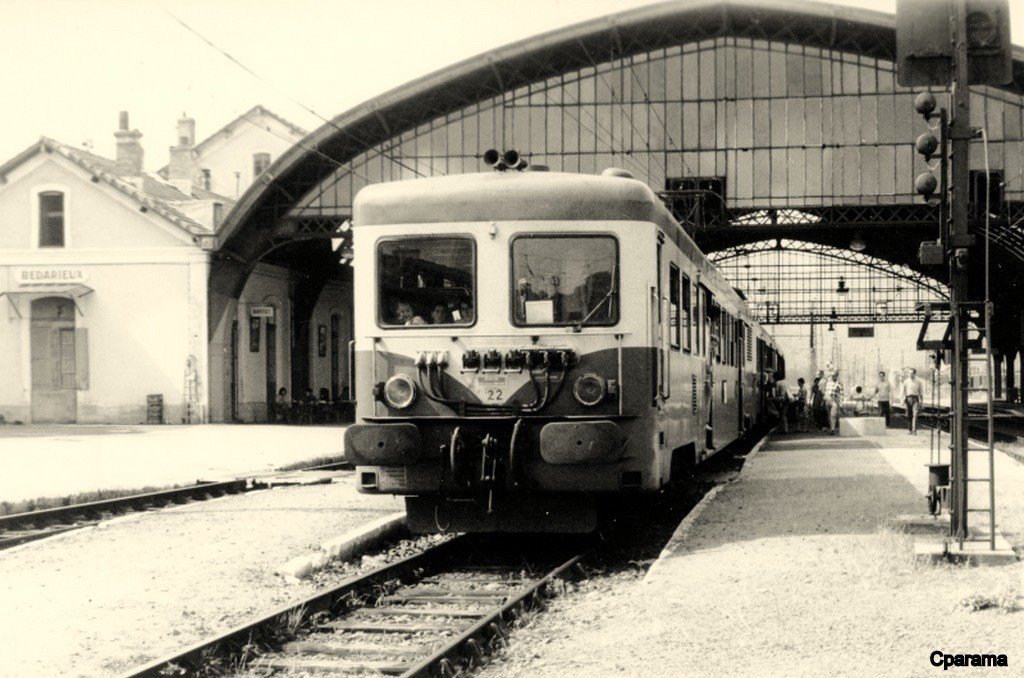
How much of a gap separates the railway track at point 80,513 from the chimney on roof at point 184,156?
1673 inches

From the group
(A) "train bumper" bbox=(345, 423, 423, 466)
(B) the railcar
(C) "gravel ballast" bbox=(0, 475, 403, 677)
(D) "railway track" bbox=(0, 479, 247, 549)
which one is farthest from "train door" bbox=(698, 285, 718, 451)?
(D) "railway track" bbox=(0, 479, 247, 549)

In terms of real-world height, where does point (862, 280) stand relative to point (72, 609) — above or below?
above

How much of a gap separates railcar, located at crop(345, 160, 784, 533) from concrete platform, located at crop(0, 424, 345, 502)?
22.9ft

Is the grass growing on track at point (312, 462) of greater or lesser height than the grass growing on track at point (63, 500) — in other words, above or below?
below

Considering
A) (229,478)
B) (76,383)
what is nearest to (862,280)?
(76,383)

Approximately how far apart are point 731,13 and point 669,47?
1.94 meters

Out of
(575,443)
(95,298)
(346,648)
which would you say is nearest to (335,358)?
(95,298)

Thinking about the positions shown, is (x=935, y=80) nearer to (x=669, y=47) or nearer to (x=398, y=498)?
(x=398, y=498)

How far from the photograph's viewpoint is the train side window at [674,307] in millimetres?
11273

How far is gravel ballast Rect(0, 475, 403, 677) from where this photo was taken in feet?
23.9

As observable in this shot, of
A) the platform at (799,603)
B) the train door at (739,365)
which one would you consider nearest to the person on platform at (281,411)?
the train door at (739,365)

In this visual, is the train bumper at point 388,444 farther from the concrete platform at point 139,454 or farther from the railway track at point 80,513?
the concrete platform at point 139,454

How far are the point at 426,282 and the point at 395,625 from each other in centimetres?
327

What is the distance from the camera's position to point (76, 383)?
33.4m
